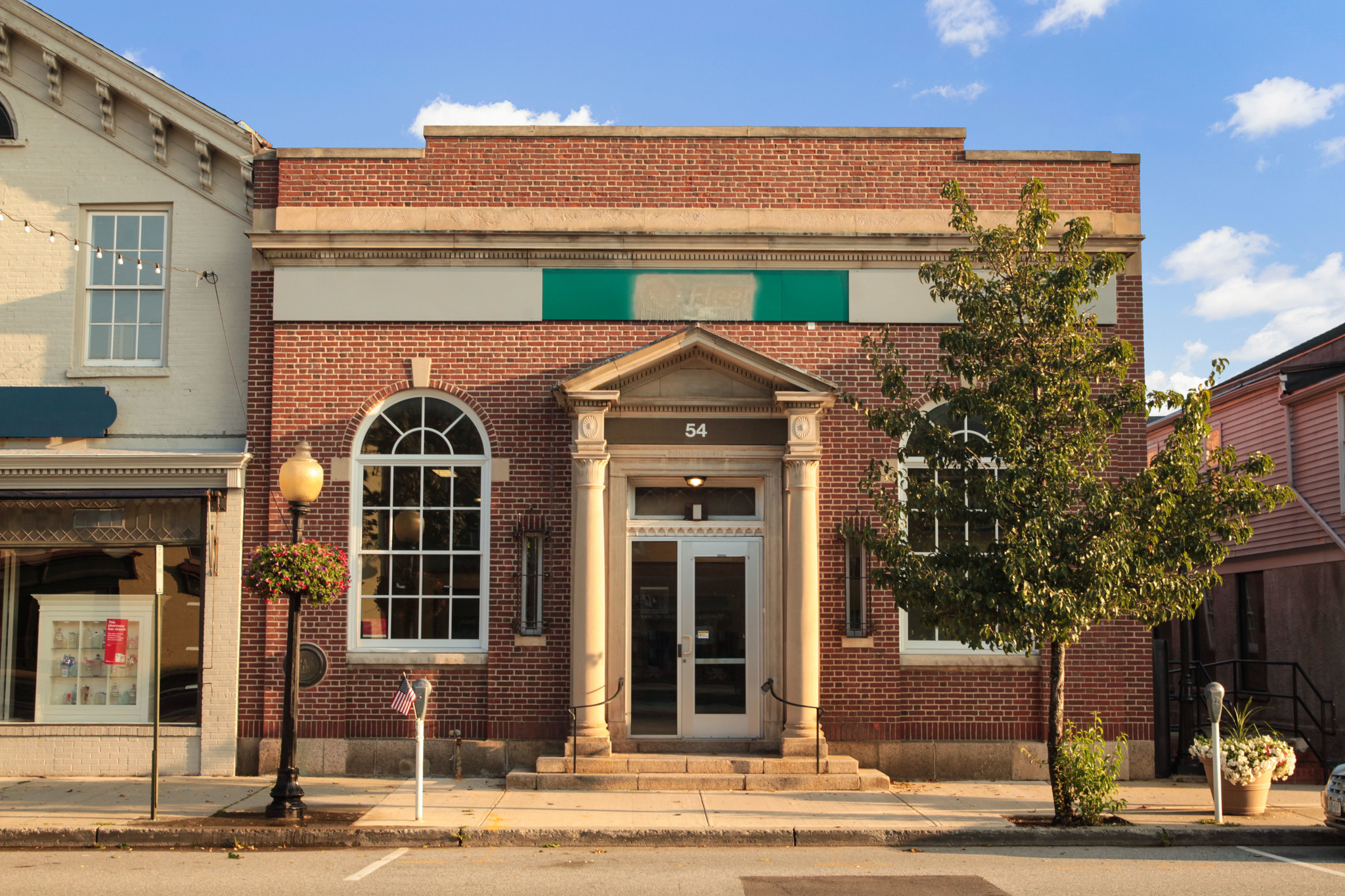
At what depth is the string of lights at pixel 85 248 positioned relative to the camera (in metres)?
13.5

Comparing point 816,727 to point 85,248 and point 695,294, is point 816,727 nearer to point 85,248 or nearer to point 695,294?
point 695,294

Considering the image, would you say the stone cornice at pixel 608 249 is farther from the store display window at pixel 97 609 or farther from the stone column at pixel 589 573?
the store display window at pixel 97 609

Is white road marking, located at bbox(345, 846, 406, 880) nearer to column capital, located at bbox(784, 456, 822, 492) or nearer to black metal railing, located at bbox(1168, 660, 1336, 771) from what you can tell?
column capital, located at bbox(784, 456, 822, 492)

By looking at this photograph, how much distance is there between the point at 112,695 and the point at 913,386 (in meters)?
10.1

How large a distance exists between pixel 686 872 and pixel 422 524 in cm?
600

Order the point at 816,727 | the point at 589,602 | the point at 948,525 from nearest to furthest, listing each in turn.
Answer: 1. the point at 816,727
2. the point at 589,602
3. the point at 948,525

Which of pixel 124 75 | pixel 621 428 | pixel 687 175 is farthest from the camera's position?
pixel 687 175

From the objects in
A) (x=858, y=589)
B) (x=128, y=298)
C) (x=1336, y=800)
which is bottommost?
(x=1336, y=800)

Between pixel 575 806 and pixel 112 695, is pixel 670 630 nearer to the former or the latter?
pixel 575 806

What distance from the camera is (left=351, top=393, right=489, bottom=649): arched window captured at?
1311cm

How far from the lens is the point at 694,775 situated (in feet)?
39.0

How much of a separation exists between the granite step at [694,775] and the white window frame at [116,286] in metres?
6.70

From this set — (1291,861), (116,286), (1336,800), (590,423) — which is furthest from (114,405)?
(1336,800)

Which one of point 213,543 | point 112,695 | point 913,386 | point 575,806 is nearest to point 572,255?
point 913,386
